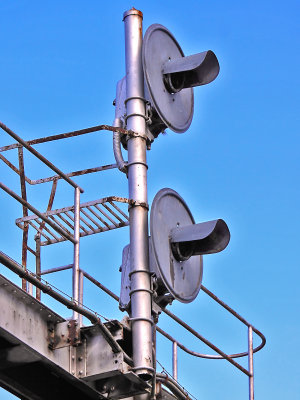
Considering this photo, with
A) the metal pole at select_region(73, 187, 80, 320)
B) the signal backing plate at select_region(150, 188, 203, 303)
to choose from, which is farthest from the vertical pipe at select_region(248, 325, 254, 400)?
the metal pole at select_region(73, 187, 80, 320)

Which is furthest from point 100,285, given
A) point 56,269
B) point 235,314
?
point 235,314

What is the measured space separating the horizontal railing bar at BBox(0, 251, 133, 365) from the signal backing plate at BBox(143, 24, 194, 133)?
10.4ft

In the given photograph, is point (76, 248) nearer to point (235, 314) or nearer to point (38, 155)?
point (38, 155)

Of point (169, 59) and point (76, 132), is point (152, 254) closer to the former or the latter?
point (76, 132)

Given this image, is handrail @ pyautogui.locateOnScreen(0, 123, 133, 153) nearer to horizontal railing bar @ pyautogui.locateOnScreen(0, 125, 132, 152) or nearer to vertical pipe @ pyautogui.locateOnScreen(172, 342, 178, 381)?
horizontal railing bar @ pyautogui.locateOnScreen(0, 125, 132, 152)

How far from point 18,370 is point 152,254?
2180 mm

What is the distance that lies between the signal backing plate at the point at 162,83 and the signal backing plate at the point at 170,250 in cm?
101

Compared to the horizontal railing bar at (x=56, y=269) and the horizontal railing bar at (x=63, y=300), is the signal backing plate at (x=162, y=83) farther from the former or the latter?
the horizontal railing bar at (x=63, y=300)

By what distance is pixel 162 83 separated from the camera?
1428cm

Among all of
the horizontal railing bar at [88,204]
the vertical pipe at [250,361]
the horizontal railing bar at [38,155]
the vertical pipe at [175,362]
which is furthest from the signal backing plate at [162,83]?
the vertical pipe at [250,361]

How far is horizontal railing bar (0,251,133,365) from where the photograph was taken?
412 inches

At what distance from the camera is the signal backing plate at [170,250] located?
42.4ft

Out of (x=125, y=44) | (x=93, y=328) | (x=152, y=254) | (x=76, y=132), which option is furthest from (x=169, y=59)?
(x=93, y=328)

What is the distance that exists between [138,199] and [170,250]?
2.21 feet
